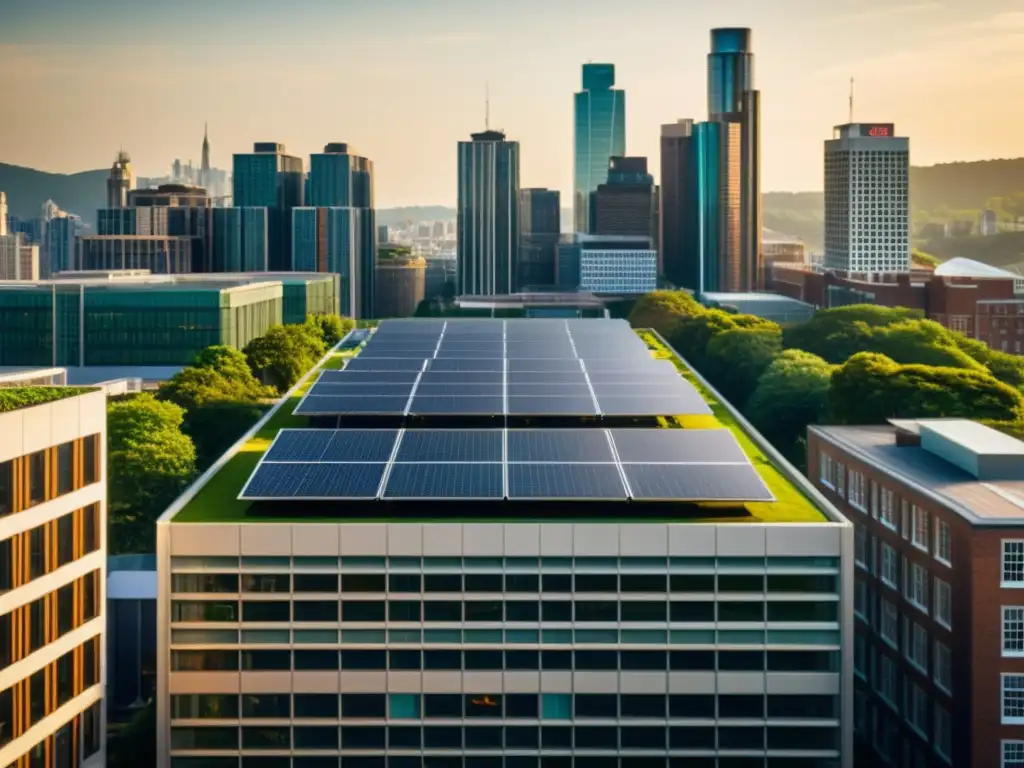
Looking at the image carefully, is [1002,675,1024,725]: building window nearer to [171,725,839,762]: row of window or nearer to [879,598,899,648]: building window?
[171,725,839,762]: row of window

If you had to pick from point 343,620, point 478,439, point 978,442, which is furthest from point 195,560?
point 978,442

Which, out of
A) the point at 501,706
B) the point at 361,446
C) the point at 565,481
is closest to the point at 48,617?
the point at 501,706

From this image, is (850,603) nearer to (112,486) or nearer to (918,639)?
(918,639)

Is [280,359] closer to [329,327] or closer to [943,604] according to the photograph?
[329,327]

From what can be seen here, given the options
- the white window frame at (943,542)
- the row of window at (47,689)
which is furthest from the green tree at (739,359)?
the row of window at (47,689)

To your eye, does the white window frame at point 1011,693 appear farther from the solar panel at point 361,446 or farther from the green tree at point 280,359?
the green tree at point 280,359

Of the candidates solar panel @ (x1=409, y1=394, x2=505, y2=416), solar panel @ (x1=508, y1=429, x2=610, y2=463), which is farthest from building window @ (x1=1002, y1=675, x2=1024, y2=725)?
solar panel @ (x1=409, y1=394, x2=505, y2=416)
